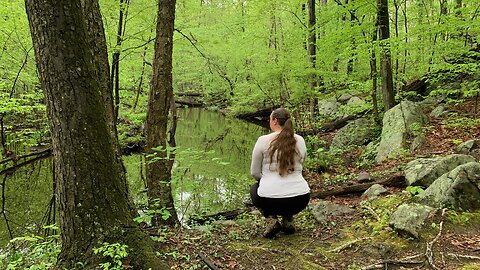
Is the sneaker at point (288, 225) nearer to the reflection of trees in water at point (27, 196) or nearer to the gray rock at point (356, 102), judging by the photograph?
the reflection of trees in water at point (27, 196)

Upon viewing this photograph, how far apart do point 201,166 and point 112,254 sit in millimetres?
9010

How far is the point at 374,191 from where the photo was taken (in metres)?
5.23

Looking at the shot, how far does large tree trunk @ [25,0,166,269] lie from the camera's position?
8.32 feet

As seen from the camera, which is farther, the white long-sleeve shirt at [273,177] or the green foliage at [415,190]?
the green foliage at [415,190]

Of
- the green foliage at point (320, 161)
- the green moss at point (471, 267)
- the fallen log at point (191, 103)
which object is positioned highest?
the fallen log at point (191, 103)

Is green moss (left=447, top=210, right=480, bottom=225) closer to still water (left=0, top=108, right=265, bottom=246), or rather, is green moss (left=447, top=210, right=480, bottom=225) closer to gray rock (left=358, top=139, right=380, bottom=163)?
still water (left=0, top=108, right=265, bottom=246)

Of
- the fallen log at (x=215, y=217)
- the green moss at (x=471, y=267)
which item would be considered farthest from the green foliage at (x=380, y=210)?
the fallen log at (x=215, y=217)

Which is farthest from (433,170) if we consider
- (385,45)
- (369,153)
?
(385,45)

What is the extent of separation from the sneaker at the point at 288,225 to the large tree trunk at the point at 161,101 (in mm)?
1511

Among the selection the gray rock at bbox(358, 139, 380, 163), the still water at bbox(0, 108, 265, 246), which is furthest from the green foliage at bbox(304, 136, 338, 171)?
the still water at bbox(0, 108, 265, 246)

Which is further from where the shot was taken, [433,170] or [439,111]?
[439,111]

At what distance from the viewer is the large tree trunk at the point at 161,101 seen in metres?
4.68

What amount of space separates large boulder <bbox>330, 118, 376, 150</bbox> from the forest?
0.19ft

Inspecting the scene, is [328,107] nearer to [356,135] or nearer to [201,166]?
[356,135]
